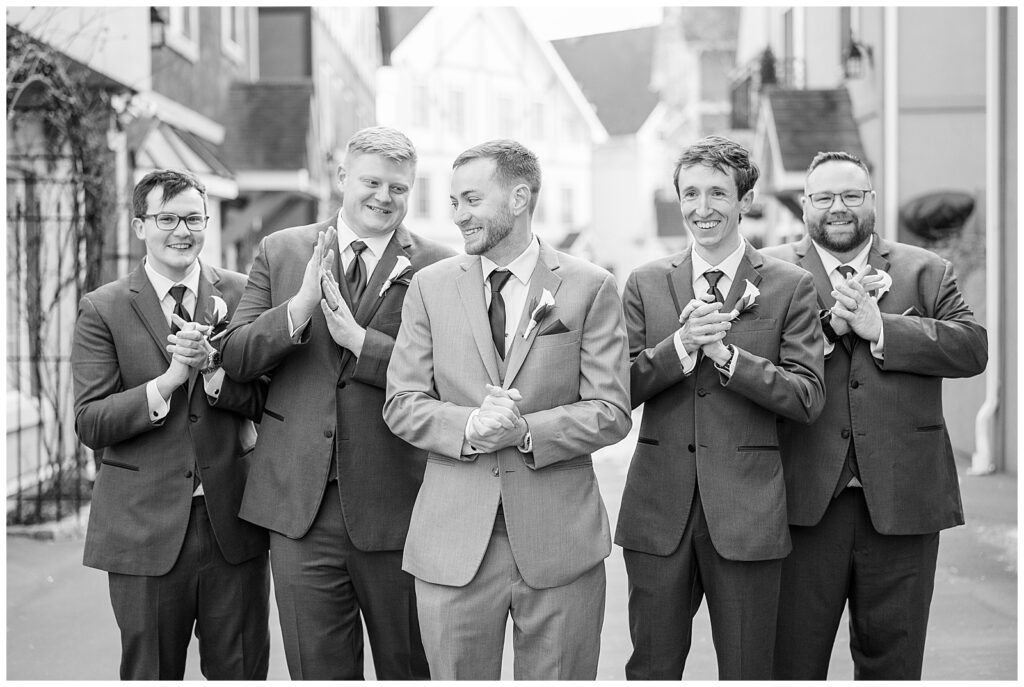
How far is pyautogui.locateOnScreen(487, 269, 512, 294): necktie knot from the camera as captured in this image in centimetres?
355

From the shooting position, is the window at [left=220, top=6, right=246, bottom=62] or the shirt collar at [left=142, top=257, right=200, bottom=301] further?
the window at [left=220, top=6, right=246, bottom=62]

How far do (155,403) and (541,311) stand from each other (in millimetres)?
1333

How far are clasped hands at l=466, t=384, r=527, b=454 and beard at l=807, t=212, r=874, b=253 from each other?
1.51 meters

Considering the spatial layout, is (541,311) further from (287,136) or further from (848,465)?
(287,136)

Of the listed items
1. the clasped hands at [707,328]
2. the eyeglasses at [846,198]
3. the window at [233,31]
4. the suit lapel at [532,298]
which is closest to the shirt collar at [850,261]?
the eyeglasses at [846,198]

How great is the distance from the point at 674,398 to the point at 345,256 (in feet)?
3.99

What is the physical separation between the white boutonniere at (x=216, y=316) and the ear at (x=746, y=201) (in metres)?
1.80

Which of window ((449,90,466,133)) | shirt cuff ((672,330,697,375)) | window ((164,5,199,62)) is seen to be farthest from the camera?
window ((449,90,466,133))

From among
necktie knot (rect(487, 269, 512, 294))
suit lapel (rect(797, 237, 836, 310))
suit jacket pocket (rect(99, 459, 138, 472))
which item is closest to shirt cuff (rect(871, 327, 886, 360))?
suit lapel (rect(797, 237, 836, 310))

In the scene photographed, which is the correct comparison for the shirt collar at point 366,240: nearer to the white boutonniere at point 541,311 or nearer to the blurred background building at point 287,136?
the white boutonniere at point 541,311

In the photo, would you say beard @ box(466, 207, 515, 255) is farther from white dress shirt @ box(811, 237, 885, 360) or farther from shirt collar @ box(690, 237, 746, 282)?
white dress shirt @ box(811, 237, 885, 360)

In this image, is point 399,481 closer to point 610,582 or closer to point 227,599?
point 227,599

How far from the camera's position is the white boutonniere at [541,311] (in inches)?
134

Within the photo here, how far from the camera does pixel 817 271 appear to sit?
4164mm
